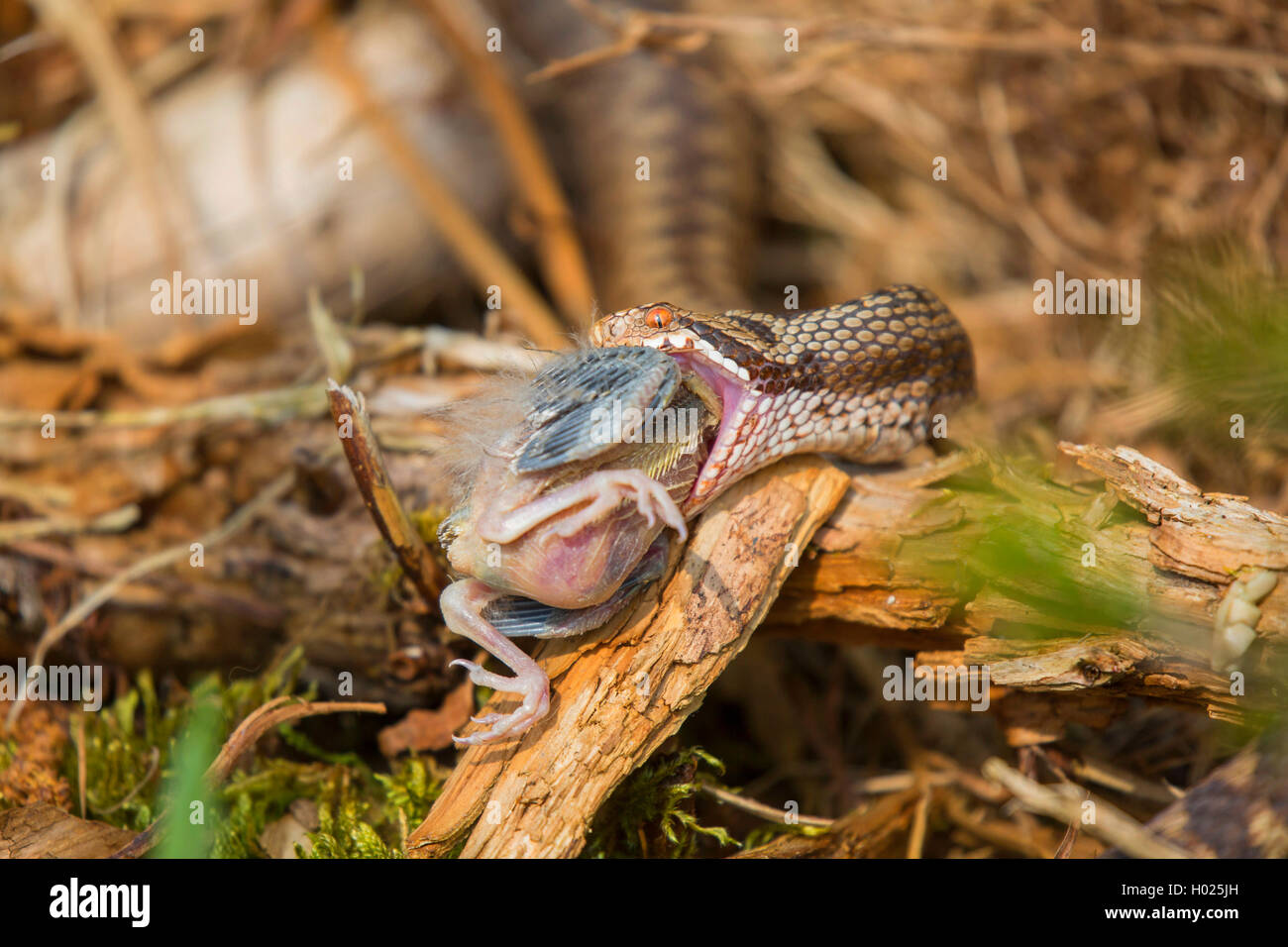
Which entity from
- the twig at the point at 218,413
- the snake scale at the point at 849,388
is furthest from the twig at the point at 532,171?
the twig at the point at 218,413

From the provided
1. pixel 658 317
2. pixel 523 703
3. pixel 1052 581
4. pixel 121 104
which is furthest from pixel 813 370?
pixel 121 104

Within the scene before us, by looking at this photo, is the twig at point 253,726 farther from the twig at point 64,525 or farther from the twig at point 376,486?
the twig at point 64,525

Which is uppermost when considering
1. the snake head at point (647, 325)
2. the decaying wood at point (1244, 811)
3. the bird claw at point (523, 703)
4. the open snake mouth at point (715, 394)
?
the snake head at point (647, 325)

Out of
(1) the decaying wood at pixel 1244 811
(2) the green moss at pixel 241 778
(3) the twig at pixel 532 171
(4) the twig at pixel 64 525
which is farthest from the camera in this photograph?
(3) the twig at pixel 532 171

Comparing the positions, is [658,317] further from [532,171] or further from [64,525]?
[532,171]
